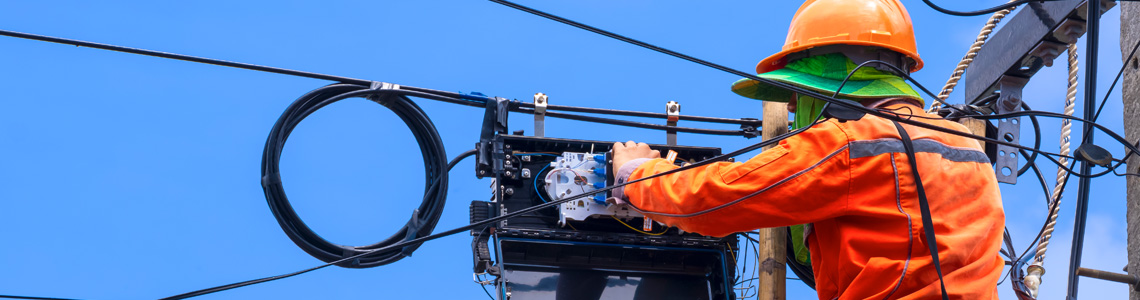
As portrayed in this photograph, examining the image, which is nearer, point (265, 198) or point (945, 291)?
point (945, 291)

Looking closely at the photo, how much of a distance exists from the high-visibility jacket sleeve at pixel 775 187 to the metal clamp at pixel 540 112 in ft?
3.53

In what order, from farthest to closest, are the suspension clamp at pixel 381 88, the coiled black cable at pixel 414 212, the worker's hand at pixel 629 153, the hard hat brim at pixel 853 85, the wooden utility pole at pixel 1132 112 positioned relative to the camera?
the suspension clamp at pixel 381 88, the coiled black cable at pixel 414 212, the worker's hand at pixel 629 153, the wooden utility pole at pixel 1132 112, the hard hat brim at pixel 853 85

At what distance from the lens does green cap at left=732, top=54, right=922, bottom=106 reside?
5258 millimetres

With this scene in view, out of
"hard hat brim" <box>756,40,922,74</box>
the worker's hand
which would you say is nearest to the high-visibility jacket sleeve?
the worker's hand

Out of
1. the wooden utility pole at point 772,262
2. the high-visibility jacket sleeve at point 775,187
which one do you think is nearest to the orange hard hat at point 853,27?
the high-visibility jacket sleeve at point 775,187

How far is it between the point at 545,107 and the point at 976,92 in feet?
7.75

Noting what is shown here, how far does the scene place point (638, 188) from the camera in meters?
5.37

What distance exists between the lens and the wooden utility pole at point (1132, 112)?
17.7ft

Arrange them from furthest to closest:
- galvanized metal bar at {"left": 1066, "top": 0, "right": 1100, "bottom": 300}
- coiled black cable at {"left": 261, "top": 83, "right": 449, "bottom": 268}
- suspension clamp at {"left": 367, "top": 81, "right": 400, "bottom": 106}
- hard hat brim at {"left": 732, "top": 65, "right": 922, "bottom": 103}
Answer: suspension clamp at {"left": 367, "top": 81, "right": 400, "bottom": 106} → coiled black cable at {"left": 261, "top": 83, "right": 449, "bottom": 268} → hard hat brim at {"left": 732, "top": 65, "right": 922, "bottom": 103} → galvanized metal bar at {"left": 1066, "top": 0, "right": 1100, "bottom": 300}

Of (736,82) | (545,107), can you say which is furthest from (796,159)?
(545,107)

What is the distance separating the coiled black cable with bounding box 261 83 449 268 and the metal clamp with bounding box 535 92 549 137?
64 cm

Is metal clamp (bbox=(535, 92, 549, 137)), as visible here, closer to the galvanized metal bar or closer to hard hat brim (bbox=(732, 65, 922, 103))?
hard hat brim (bbox=(732, 65, 922, 103))

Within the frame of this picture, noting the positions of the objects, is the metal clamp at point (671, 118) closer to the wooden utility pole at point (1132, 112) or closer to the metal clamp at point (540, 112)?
the metal clamp at point (540, 112)

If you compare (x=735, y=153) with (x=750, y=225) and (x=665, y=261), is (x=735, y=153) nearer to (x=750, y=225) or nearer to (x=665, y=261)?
(x=750, y=225)
